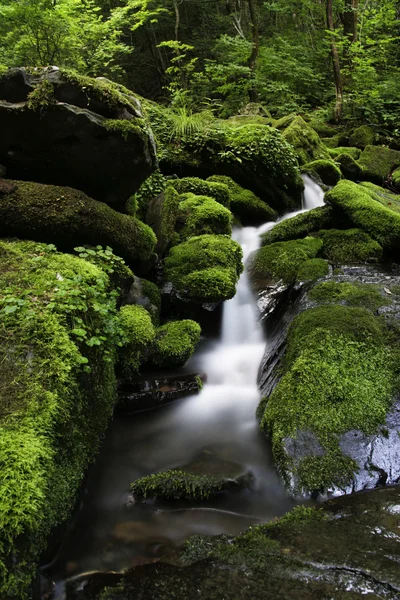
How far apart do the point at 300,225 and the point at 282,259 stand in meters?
1.39

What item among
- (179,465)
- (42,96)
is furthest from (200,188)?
(179,465)

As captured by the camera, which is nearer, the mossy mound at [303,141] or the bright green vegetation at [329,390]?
the bright green vegetation at [329,390]

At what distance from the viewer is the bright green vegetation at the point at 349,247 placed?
6.90 metres

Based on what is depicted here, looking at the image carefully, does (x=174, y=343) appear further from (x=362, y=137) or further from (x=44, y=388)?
(x=362, y=137)

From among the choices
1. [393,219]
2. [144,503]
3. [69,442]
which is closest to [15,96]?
[69,442]

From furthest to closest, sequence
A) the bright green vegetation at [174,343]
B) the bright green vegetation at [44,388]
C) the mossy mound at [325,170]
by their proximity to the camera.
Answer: the mossy mound at [325,170]
the bright green vegetation at [174,343]
the bright green vegetation at [44,388]

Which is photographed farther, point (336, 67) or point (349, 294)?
point (336, 67)

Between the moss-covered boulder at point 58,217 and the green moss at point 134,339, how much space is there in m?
0.82

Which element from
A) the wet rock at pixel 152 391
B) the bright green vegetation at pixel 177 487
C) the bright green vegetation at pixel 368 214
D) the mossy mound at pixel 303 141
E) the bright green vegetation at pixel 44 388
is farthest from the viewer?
the mossy mound at pixel 303 141

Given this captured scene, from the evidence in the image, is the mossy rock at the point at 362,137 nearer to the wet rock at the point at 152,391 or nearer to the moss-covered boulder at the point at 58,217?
the moss-covered boulder at the point at 58,217

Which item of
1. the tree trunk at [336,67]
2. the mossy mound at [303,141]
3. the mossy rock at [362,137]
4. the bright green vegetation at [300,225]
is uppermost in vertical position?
the tree trunk at [336,67]

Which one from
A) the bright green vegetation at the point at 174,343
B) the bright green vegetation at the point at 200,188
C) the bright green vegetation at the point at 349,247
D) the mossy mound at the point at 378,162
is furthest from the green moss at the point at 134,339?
the mossy mound at the point at 378,162

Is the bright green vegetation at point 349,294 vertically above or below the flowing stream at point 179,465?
above

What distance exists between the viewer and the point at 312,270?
607cm
